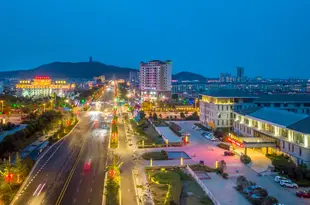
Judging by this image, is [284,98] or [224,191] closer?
[224,191]

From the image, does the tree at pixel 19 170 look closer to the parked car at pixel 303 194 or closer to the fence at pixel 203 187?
the fence at pixel 203 187

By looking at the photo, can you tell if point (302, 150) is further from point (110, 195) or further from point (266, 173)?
point (110, 195)

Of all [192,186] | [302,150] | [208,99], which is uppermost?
[208,99]

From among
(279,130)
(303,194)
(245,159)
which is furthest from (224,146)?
(303,194)

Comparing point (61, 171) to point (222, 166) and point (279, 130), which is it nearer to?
point (222, 166)

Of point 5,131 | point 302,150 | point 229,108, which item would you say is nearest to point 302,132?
point 302,150

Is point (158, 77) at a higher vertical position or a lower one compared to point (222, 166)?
higher

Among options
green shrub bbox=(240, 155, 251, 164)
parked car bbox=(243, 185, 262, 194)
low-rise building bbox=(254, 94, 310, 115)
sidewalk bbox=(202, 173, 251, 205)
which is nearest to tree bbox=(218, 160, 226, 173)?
sidewalk bbox=(202, 173, 251, 205)
